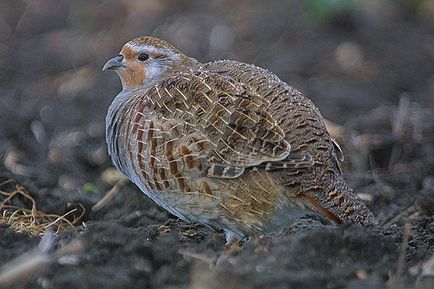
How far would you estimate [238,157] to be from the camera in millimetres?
4871

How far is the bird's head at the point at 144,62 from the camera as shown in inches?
227

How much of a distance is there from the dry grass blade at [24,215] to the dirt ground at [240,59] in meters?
0.08

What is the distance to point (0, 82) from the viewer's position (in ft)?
29.7

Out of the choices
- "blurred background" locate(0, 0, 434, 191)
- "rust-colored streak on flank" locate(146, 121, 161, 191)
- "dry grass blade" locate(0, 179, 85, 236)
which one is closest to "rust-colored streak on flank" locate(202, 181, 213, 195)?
"rust-colored streak on flank" locate(146, 121, 161, 191)

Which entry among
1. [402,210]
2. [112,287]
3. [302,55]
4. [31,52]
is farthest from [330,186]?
[31,52]

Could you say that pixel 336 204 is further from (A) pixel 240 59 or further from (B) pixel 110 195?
(A) pixel 240 59

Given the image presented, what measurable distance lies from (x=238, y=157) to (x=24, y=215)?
A: 4.64ft

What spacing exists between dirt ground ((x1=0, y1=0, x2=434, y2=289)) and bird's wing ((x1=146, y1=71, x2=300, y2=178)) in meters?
0.46

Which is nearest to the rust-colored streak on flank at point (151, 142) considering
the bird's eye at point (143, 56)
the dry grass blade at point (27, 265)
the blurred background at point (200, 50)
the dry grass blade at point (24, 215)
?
the dry grass blade at point (24, 215)

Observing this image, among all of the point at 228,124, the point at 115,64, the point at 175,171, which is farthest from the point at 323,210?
the point at 115,64

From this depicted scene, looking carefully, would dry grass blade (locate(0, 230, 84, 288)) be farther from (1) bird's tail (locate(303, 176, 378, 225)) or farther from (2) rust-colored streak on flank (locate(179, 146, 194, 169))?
(1) bird's tail (locate(303, 176, 378, 225))

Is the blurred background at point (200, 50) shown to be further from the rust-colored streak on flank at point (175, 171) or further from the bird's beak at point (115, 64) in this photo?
the rust-colored streak on flank at point (175, 171)

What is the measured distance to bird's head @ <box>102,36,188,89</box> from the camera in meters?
5.75

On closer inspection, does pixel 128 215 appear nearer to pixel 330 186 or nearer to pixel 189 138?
pixel 189 138
